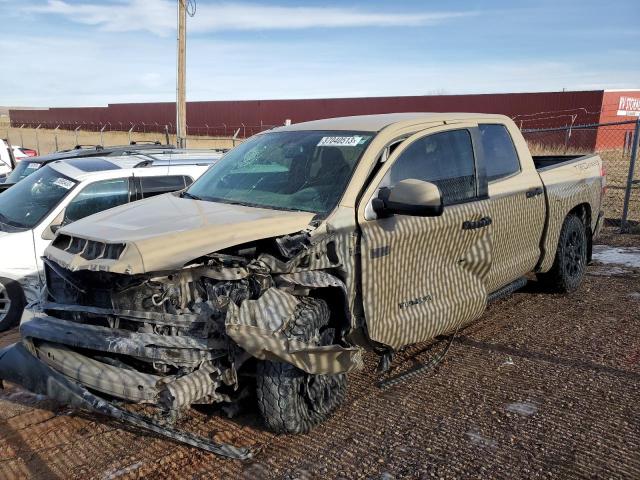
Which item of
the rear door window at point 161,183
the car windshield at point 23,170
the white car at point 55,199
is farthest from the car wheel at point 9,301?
the car windshield at point 23,170

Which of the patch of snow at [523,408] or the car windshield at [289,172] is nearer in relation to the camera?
the patch of snow at [523,408]

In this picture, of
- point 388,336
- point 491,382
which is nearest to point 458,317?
point 491,382

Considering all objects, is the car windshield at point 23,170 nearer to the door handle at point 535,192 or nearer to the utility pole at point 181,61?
the door handle at point 535,192

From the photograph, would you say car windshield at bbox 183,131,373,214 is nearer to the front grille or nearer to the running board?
the front grille

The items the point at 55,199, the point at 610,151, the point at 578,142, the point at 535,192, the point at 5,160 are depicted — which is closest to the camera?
the point at 535,192

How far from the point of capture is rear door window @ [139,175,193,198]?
6652 mm

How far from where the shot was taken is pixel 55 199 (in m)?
5.97

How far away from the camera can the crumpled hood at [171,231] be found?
122 inches

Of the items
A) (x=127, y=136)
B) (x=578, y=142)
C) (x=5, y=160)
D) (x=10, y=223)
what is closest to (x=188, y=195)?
(x=10, y=223)

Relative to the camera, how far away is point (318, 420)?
3646 mm

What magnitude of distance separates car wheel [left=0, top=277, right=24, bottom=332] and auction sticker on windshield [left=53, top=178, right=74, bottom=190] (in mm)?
1166

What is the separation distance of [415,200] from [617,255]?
5.92 metres

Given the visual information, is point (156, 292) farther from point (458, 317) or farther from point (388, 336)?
point (458, 317)

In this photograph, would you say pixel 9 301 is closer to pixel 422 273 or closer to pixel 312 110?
pixel 422 273
